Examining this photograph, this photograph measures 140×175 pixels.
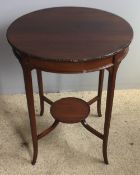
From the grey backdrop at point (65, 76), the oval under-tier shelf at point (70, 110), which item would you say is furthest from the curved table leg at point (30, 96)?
the grey backdrop at point (65, 76)

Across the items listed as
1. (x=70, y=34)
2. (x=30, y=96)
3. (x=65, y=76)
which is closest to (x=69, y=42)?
(x=70, y=34)

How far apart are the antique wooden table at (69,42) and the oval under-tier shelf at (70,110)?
0.53 ft

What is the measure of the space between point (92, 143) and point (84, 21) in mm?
612

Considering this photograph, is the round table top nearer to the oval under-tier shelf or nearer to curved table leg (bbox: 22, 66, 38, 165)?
curved table leg (bbox: 22, 66, 38, 165)

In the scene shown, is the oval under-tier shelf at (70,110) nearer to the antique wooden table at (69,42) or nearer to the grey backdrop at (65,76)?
the antique wooden table at (69,42)

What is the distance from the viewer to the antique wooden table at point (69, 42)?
942 millimetres

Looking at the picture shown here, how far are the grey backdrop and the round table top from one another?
23 centimetres

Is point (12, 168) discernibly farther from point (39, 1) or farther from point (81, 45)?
point (39, 1)

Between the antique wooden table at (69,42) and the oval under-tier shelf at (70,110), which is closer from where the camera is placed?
the antique wooden table at (69,42)

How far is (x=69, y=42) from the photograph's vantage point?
100cm

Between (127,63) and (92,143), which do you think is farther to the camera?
(127,63)

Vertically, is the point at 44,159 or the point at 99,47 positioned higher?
the point at 99,47

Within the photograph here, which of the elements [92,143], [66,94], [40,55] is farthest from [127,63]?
[40,55]

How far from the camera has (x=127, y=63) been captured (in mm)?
1669
